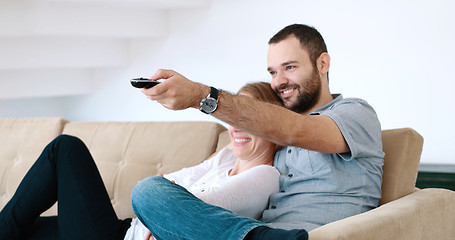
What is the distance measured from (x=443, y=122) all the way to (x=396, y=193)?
1.29m

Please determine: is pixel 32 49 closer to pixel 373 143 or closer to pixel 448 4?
pixel 448 4

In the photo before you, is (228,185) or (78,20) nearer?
(228,185)

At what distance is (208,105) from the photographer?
1447 millimetres

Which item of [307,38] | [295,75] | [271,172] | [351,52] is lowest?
[271,172]

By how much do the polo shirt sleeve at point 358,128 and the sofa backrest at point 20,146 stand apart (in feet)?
4.96

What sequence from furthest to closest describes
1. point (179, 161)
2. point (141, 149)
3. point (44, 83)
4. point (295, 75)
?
point (44, 83) < point (141, 149) < point (179, 161) < point (295, 75)

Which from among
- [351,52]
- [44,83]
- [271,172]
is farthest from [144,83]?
[44,83]

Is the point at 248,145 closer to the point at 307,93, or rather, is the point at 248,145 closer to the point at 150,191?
the point at 307,93

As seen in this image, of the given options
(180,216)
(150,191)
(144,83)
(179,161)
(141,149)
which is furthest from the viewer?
(141,149)

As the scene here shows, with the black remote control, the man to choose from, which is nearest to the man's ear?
the man

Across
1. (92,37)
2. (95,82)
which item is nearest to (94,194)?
(92,37)

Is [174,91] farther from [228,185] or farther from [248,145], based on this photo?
[248,145]

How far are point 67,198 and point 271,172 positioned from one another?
2.31ft

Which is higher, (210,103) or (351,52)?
(210,103)
